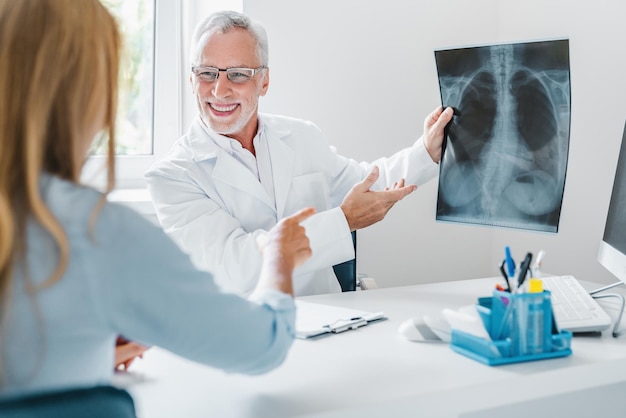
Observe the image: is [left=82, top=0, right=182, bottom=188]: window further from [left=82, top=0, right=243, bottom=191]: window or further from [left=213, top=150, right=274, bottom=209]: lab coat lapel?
[left=213, top=150, right=274, bottom=209]: lab coat lapel

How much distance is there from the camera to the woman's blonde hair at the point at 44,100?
0.84m

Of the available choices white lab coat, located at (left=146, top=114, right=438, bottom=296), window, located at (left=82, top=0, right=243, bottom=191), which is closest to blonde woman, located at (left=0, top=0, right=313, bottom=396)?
white lab coat, located at (left=146, top=114, right=438, bottom=296)

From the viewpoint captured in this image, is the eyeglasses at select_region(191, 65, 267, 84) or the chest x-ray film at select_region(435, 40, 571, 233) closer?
the chest x-ray film at select_region(435, 40, 571, 233)

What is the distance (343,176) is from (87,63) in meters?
1.50

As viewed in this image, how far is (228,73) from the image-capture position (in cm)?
215

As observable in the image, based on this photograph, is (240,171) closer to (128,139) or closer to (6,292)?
(128,139)

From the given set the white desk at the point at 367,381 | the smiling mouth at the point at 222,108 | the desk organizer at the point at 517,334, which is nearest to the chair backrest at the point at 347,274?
the smiling mouth at the point at 222,108

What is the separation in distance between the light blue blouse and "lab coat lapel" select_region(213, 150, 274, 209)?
1.12 metres

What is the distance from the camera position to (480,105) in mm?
1948

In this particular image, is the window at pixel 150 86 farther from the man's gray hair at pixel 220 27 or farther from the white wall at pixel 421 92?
the man's gray hair at pixel 220 27

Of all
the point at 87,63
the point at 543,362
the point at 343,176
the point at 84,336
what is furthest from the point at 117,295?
the point at 343,176

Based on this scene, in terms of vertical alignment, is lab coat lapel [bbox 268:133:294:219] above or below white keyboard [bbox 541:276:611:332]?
above

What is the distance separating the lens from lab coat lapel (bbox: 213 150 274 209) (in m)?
2.10

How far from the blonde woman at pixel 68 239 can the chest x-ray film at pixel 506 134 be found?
43.7 inches
